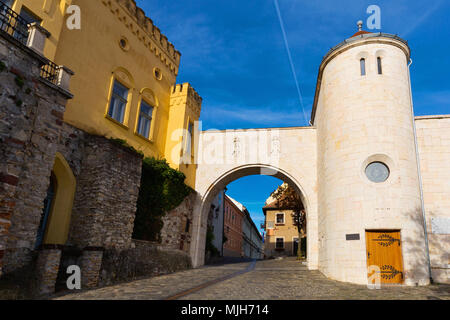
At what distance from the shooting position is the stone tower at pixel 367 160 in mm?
11383

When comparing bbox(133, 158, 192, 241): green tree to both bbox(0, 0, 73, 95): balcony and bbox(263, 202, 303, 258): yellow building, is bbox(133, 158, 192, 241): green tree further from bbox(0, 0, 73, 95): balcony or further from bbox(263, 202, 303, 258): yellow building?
bbox(263, 202, 303, 258): yellow building

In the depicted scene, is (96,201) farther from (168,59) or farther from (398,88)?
(398,88)

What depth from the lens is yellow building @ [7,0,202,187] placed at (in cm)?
1101

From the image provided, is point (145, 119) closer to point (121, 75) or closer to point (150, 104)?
point (150, 104)

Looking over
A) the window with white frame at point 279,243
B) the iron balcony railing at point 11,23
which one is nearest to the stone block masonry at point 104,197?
the iron balcony railing at point 11,23

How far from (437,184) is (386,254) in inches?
161

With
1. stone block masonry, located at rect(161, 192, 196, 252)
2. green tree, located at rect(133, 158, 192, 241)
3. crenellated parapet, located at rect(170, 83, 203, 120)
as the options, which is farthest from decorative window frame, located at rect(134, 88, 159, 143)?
stone block masonry, located at rect(161, 192, 196, 252)

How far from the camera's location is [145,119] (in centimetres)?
1569

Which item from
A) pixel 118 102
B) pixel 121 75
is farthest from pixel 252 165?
pixel 121 75

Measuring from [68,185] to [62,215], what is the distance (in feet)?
3.09

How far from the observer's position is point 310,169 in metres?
16.9

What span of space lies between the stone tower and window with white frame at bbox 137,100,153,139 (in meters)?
8.20

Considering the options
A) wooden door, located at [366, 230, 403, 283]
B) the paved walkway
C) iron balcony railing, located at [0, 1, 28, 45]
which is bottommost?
the paved walkway
